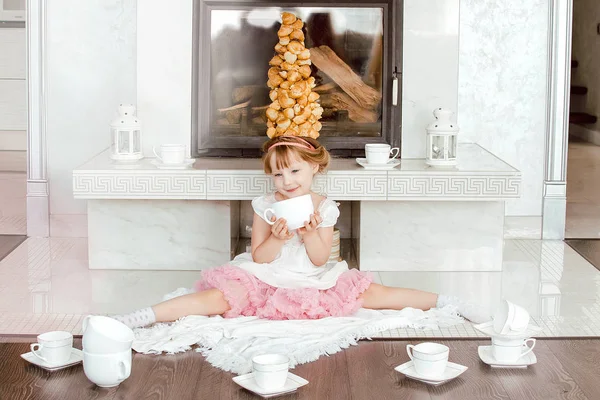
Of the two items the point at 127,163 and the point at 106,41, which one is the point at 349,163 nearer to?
the point at 127,163

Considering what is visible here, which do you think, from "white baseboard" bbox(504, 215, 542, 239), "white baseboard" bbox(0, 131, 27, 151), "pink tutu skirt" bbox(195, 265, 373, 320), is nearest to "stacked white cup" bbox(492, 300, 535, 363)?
"pink tutu skirt" bbox(195, 265, 373, 320)

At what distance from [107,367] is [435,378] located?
0.82 meters

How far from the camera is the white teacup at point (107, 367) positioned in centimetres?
245

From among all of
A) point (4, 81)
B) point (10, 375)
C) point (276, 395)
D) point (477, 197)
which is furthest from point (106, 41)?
point (4, 81)

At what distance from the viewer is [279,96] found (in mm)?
3779

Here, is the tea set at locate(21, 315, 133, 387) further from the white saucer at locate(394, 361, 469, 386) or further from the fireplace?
the fireplace

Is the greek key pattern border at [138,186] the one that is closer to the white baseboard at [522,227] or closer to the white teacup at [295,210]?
the white teacup at [295,210]

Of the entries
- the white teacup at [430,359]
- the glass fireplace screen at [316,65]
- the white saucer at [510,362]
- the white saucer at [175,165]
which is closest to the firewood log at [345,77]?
the glass fireplace screen at [316,65]

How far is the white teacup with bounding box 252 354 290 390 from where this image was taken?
240cm

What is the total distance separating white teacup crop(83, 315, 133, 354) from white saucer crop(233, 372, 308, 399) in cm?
30

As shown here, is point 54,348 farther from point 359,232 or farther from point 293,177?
point 359,232

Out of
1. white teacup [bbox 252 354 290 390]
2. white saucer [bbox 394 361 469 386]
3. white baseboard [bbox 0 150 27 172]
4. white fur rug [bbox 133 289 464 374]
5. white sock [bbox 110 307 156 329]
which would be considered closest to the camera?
white teacup [bbox 252 354 290 390]

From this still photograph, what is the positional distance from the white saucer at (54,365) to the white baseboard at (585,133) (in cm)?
578

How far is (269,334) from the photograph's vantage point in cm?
293
